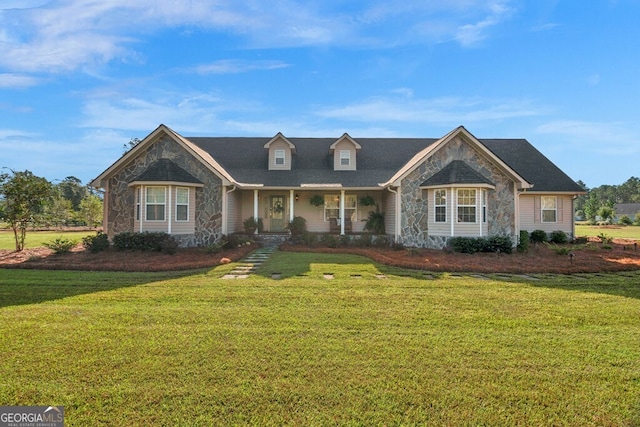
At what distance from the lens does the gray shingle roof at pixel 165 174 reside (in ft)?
48.1

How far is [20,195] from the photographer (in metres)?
14.3

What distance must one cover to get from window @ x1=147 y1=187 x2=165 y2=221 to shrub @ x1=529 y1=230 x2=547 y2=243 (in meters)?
20.1

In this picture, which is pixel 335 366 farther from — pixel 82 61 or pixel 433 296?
pixel 82 61

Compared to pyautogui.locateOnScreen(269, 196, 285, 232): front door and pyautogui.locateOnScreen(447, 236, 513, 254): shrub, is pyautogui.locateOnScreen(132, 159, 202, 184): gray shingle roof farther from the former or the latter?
pyautogui.locateOnScreen(447, 236, 513, 254): shrub

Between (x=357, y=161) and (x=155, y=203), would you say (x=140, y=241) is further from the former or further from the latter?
(x=357, y=161)

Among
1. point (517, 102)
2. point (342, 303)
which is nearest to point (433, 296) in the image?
point (342, 303)

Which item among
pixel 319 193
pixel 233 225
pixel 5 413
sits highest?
pixel 319 193

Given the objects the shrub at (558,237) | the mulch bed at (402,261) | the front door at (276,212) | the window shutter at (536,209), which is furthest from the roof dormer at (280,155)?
the shrub at (558,237)

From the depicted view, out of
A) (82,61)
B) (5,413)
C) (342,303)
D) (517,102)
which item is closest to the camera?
(5,413)

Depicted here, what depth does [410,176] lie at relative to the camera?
51.0 feet

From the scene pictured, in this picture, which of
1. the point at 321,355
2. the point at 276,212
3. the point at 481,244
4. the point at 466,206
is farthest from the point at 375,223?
the point at 321,355

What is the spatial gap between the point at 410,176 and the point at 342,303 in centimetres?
1066

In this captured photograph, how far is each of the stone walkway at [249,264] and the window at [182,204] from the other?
391cm

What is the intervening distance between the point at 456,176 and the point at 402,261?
5816 mm
